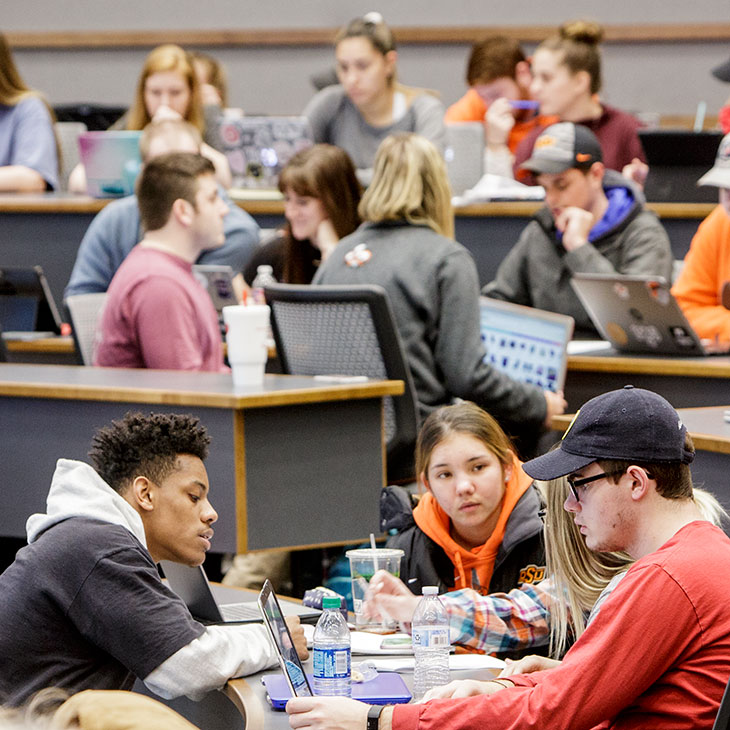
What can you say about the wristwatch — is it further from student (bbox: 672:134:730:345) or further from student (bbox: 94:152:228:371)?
student (bbox: 672:134:730:345)

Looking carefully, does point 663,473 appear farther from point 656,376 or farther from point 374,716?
point 656,376

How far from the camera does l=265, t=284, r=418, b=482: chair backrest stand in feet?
12.4

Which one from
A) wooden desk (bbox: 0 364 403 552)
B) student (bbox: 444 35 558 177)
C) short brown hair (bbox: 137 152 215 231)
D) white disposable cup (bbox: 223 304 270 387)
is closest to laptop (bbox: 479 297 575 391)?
wooden desk (bbox: 0 364 403 552)

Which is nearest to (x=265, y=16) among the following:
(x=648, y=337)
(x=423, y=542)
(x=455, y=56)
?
(x=455, y=56)

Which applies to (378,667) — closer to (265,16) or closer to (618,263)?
(618,263)

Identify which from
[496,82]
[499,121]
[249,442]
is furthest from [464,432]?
[496,82]

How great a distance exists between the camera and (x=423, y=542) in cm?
286

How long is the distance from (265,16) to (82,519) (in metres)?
8.80

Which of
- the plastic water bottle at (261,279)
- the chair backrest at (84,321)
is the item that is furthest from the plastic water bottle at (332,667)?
the plastic water bottle at (261,279)

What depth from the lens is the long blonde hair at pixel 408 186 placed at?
13.7ft

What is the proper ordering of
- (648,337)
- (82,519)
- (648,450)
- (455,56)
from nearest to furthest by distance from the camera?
1. (648,450)
2. (82,519)
3. (648,337)
4. (455,56)

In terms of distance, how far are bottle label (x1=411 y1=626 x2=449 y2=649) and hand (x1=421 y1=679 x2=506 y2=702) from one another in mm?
177

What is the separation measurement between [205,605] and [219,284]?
2.62m

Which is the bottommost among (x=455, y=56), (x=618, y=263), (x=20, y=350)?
(x=20, y=350)
